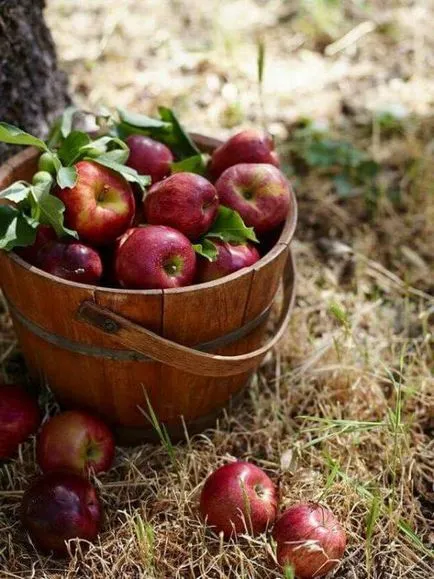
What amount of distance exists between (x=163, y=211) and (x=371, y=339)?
100 centimetres

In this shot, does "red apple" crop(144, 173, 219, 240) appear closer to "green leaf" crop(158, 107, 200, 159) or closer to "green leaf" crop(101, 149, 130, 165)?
"green leaf" crop(101, 149, 130, 165)

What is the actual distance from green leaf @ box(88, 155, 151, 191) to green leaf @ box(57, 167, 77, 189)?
0.11 metres

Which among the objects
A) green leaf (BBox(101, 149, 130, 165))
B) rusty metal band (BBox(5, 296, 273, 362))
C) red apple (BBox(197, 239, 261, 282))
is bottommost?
rusty metal band (BBox(5, 296, 273, 362))

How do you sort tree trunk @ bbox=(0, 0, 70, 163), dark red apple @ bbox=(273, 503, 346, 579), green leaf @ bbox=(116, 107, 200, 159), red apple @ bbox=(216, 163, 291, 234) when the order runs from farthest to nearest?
1. tree trunk @ bbox=(0, 0, 70, 163)
2. green leaf @ bbox=(116, 107, 200, 159)
3. red apple @ bbox=(216, 163, 291, 234)
4. dark red apple @ bbox=(273, 503, 346, 579)

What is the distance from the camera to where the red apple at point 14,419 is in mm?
2408

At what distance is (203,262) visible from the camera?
2287 millimetres

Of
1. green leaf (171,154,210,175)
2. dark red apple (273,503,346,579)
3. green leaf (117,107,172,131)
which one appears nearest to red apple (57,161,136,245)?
green leaf (171,154,210,175)

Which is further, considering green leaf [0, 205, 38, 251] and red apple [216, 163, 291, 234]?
red apple [216, 163, 291, 234]

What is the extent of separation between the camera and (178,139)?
265 centimetres

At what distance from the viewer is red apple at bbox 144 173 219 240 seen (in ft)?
7.39

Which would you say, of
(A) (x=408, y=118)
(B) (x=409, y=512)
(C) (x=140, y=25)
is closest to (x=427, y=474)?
(B) (x=409, y=512)

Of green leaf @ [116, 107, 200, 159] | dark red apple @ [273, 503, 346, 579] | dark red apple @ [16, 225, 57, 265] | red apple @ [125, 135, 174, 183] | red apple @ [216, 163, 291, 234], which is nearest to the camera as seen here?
dark red apple @ [273, 503, 346, 579]

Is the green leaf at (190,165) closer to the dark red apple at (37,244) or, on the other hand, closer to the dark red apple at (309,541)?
the dark red apple at (37,244)

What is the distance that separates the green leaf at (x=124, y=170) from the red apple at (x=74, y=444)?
0.70 meters
